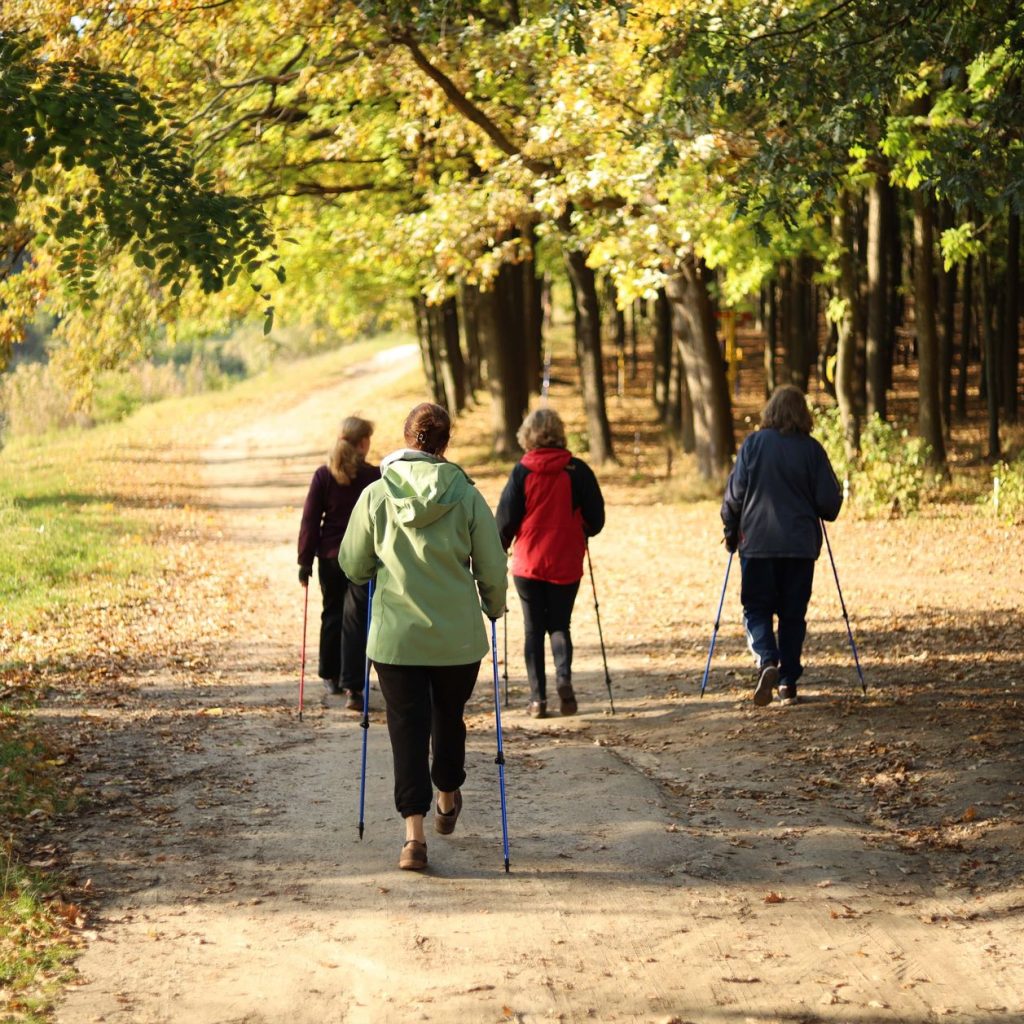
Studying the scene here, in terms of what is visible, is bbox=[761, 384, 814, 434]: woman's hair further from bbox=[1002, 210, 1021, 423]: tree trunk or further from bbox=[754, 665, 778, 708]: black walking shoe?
bbox=[1002, 210, 1021, 423]: tree trunk

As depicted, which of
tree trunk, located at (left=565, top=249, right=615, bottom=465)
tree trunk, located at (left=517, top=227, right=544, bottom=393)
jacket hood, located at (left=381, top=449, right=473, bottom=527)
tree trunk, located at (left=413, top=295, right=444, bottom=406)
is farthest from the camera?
tree trunk, located at (left=413, top=295, right=444, bottom=406)

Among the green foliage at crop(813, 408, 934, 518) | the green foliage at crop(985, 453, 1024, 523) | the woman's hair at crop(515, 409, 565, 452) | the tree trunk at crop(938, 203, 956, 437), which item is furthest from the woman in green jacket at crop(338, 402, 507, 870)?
the tree trunk at crop(938, 203, 956, 437)

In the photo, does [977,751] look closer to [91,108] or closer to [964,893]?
[964,893]

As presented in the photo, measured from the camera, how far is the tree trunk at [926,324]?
65.0 ft

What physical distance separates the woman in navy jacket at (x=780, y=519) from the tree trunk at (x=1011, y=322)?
1128 cm

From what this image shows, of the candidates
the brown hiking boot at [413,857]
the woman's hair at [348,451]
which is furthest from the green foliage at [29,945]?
the woman's hair at [348,451]

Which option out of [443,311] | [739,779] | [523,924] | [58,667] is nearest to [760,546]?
[739,779]

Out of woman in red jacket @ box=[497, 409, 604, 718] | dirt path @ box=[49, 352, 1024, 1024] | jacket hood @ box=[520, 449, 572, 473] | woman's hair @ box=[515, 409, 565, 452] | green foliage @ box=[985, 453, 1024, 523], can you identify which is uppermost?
woman's hair @ box=[515, 409, 565, 452]

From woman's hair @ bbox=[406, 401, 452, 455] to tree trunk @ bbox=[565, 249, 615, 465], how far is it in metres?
18.8

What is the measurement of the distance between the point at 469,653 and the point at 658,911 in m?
1.38

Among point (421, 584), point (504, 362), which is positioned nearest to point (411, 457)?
point (421, 584)

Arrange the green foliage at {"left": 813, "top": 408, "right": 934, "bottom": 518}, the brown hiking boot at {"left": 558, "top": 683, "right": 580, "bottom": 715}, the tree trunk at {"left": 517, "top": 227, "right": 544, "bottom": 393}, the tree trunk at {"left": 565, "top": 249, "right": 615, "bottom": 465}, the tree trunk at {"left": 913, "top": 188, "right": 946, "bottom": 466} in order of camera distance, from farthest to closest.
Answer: the tree trunk at {"left": 517, "top": 227, "right": 544, "bottom": 393}
the tree trunk at {"left": 565, "top": 249, "right": 615, "bottom": 465}
the tree trunk at {"left": 913, "top": 188, "right": 946, "bottom": 466}
the green foliage at {"left": 813, "top": 408, "right": 934, "bottom": 518}
the brown hiking boot at {"left": 558, "top": 683, "right": 580, "bottom": 715}

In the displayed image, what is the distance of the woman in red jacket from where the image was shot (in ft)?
31.2

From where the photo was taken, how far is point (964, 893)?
20.6 feet
